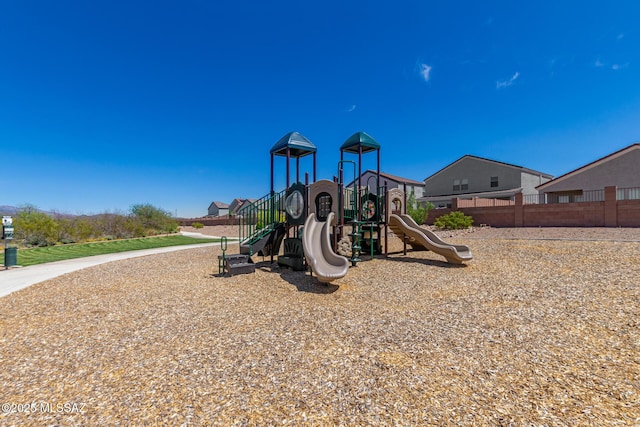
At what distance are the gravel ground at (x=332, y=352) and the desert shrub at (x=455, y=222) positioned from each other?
12.0m

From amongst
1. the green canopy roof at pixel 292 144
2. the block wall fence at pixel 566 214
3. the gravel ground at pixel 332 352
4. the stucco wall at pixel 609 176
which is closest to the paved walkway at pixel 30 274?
the gravel ground at pixel 332 352

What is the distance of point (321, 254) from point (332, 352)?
425 centimetres

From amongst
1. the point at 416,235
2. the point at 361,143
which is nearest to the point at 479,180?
the point at 416,235

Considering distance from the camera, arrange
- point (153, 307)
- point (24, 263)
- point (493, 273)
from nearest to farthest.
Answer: point (153, 307) < point (493, 273) < point (24, 263)

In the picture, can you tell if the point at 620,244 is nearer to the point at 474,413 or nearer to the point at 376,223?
the point at 376,223

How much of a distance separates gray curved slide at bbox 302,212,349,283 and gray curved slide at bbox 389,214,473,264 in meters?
2.88

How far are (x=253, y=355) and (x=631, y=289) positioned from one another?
704 cm

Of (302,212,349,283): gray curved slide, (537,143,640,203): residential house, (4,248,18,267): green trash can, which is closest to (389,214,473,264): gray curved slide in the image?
(302,212,349,283): gray curved slide

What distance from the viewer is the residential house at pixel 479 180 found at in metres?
28.7

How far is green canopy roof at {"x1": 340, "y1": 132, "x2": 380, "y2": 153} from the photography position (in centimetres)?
1048

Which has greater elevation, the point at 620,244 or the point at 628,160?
the point at 628,160

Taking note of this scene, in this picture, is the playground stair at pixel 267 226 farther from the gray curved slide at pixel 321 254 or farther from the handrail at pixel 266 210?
the gray curved slide at pixel 321 254

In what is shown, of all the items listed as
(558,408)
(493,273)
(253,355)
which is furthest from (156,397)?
(493,273)

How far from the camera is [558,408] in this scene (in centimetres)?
252
